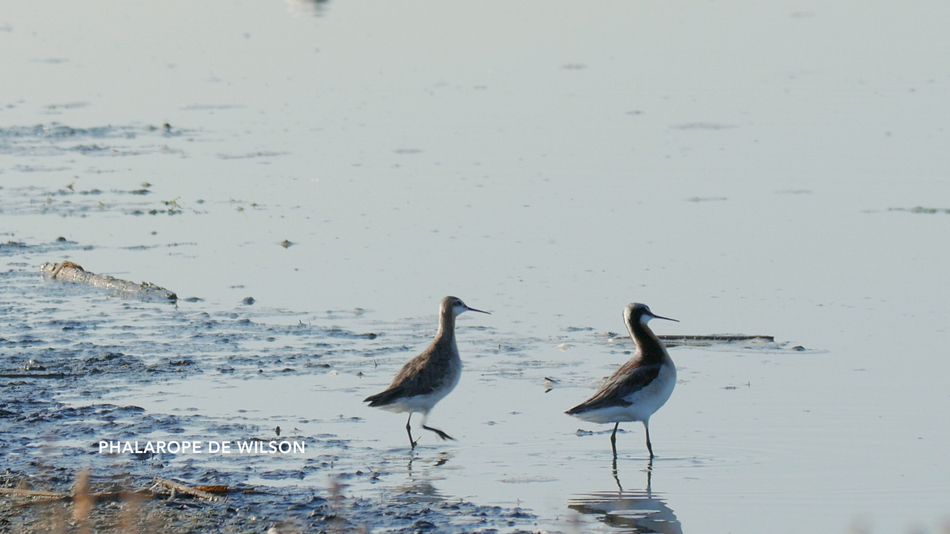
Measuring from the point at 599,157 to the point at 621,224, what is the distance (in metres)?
3.04

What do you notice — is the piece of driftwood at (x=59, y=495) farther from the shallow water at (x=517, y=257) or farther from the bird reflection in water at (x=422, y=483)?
the bird reflection in water at (x=422, y=483)

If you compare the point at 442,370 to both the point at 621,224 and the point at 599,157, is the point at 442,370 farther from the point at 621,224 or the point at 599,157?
the point at 599,157

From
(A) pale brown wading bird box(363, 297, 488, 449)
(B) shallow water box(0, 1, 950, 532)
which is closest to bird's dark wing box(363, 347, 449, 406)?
(A) pale brown wading bird box(363, 297, 488, 449)

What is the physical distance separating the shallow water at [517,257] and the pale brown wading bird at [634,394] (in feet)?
0.79

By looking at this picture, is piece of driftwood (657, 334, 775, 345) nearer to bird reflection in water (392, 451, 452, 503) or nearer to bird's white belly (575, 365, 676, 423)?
bird's white belly (575, 365, 676, 423)

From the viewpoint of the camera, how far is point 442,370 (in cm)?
928

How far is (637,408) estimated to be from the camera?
881 cm

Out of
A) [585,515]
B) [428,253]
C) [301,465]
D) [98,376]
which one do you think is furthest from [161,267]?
[585,515]

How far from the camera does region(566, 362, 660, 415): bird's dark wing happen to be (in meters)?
8.79

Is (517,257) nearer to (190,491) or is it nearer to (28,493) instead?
(190,491)

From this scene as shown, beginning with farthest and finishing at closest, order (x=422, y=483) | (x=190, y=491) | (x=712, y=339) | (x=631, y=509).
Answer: (x=712, y=339), (x=422, y=483), (x=631, y=509), (x=190, y=491)

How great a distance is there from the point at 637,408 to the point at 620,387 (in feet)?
0.53

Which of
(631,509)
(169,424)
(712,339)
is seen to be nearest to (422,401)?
(169,424)

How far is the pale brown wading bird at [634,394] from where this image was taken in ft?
28.8
